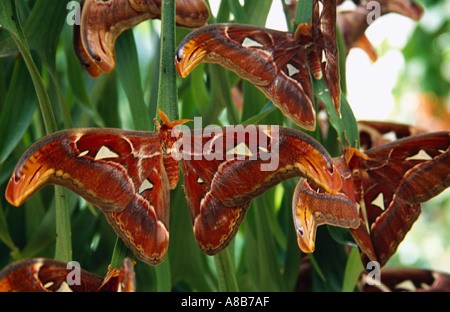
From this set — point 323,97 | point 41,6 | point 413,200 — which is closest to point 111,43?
point 41,6

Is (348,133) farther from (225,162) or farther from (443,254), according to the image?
(443,254)

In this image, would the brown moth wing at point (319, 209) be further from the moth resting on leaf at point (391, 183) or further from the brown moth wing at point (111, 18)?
the brown moth wing at point (111, 18)

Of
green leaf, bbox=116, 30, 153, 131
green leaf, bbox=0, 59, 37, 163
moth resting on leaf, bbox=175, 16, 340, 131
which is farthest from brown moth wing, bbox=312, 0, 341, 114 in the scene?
green leaf, bbox=0, 59, 37, 163

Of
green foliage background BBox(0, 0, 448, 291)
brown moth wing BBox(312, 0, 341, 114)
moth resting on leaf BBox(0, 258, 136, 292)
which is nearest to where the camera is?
moth resting on leaf BBox(0, 258, 136, 292)

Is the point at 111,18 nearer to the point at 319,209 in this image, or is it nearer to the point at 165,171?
the point at 165,171

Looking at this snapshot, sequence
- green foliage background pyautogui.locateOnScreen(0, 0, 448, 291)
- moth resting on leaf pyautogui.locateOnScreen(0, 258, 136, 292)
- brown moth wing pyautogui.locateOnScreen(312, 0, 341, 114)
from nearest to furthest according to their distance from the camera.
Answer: moth resting on leaf pyautogui.locateOnScreen(0, 258, 136, 292) → brown moth wing pyautogui.locateOnScreen(312, 0, 341, 114) → green foliage background pyautogui.locateOnScreen(0, 0, 448, 291)

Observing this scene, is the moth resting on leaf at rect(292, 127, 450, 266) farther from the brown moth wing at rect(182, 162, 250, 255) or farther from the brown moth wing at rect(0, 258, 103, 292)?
the brown moth wing at rect(0, 258, 103, 292)

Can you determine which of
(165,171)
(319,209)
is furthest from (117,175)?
(319,209)
